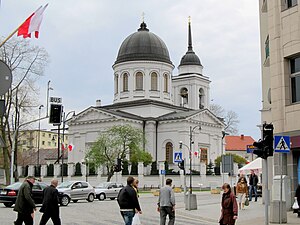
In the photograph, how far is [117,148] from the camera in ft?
200

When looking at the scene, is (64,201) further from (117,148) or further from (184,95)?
(184,95)

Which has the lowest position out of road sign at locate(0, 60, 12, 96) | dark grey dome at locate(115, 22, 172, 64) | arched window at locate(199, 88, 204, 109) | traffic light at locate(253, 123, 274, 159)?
traffic light at locate(253, 123, 274, 159)

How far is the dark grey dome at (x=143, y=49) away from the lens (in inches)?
2995

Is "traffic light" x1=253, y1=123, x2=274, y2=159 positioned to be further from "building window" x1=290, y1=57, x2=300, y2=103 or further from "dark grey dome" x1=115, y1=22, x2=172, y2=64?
"dark grey dome" x1=115, y1=22, x2=172, y2=64

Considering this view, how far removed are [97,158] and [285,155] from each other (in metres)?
38.2

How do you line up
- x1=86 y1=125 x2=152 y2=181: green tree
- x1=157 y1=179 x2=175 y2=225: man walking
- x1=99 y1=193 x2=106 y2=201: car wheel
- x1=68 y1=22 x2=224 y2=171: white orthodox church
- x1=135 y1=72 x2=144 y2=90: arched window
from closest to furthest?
x1=157 y1=179 x2=175 y2=225: man walking < x1=99 y1=193 x2=106 y2=201: car wheel < x1=86 y1=125 x2=152 y2=181: green tree < x1=68 y1=22 x2=224 y2=171: white orthodox church < x1=135 y1=72 x2=144 y2=90: arched window

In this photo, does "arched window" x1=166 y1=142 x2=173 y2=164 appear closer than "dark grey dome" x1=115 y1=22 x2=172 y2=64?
Yes

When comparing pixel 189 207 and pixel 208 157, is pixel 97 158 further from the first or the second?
pixel 189 207

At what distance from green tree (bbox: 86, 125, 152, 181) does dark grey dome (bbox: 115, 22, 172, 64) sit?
15318 mm

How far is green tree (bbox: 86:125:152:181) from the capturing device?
5988 centimetres

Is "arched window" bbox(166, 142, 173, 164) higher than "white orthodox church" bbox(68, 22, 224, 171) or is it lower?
lower

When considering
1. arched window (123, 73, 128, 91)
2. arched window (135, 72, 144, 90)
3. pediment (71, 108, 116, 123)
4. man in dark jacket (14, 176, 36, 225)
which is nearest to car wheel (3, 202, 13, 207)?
man in dark jacket (14, 176, 36, 225)

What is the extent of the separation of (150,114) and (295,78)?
167ft

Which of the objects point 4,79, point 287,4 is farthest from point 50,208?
point 287,4
